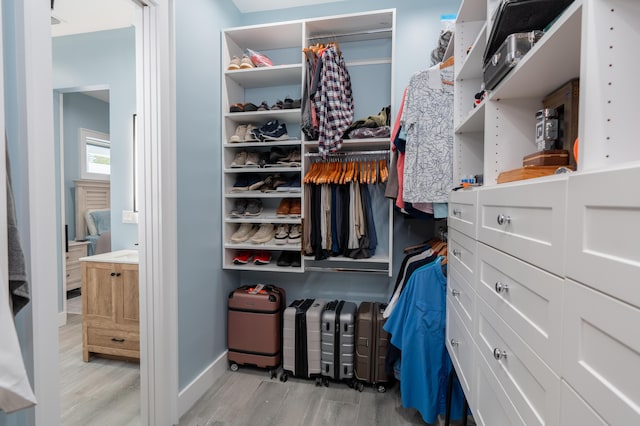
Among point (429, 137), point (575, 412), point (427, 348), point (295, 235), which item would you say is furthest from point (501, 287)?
point (295, 235)

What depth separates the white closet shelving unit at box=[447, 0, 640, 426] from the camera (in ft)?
1.49

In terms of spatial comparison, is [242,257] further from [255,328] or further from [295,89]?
[295,89]

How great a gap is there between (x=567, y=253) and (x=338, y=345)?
1.84 m

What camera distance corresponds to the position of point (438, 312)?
1657 mm

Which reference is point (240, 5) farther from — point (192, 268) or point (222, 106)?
point (192, 268)

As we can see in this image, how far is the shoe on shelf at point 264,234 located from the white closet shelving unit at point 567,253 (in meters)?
1.60

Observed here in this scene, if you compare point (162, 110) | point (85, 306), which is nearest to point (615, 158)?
point (162, 110)

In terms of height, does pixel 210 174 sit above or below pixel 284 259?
above

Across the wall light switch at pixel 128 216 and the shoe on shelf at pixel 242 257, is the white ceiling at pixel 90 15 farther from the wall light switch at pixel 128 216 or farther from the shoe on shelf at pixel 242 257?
the shoe on shelf at pixel 242 257

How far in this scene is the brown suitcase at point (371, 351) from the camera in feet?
6.88

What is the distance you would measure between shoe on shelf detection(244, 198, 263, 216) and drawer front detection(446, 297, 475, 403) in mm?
1546

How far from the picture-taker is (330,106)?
210 centimetres

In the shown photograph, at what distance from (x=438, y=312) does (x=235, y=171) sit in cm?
173

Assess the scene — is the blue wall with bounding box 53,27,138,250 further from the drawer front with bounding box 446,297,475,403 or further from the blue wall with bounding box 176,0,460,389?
the drawer front with bounding box 446,297,475,403
